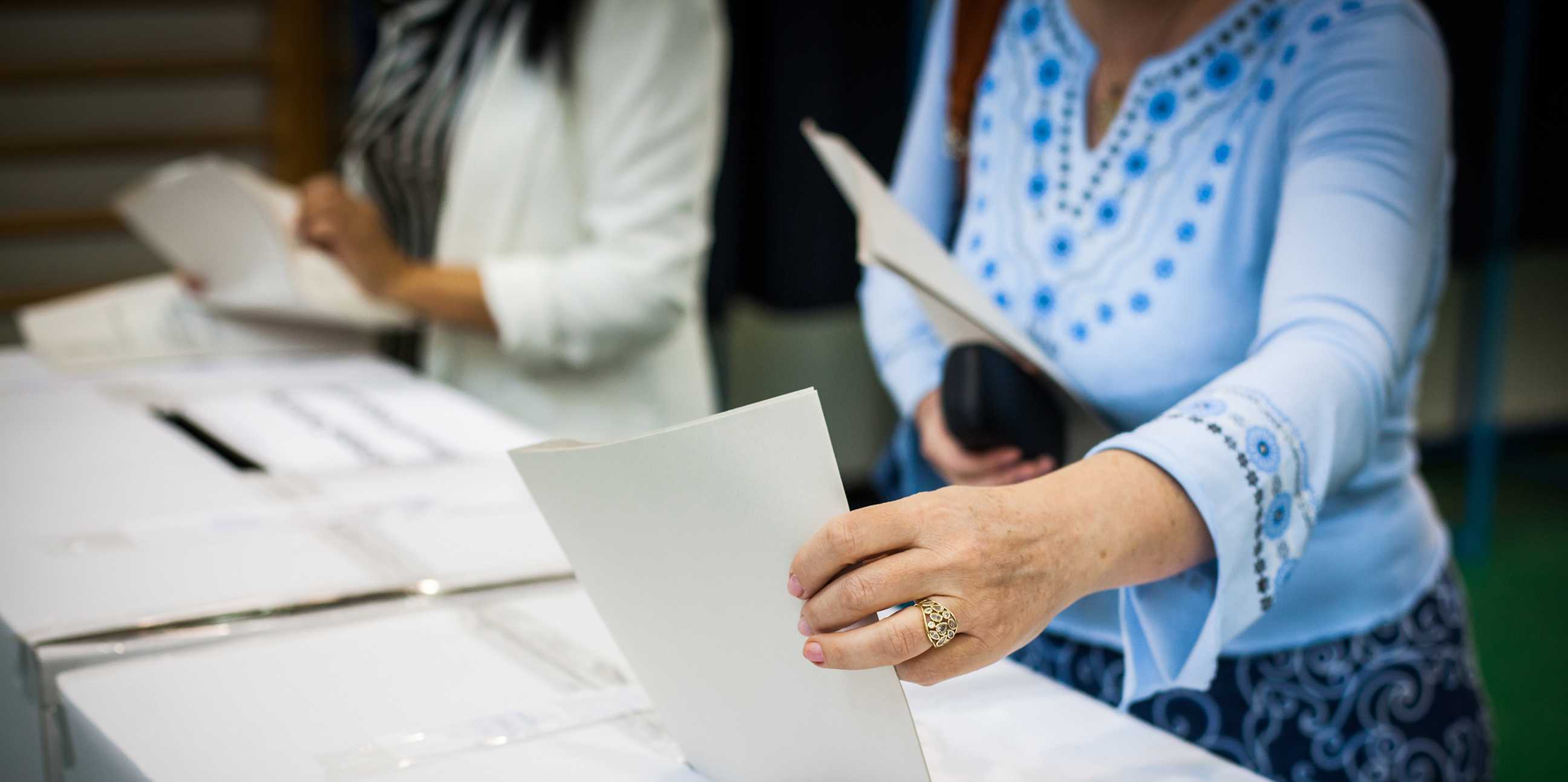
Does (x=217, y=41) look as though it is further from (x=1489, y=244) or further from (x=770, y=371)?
(x=1489, y=244)

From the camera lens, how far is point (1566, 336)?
4.09 metres

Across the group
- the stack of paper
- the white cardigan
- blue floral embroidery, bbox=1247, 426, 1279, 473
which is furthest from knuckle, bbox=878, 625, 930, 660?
the white cardigan

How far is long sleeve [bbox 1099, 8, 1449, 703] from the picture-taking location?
2.36ft

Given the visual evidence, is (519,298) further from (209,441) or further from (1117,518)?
(1117,518)

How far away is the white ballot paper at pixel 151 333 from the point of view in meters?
1.74

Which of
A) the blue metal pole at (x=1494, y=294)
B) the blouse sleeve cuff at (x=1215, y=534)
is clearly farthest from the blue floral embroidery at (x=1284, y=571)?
the blue metal pole at (x=1494, y=294)

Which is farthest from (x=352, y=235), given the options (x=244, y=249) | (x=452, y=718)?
(x=452, y=718)

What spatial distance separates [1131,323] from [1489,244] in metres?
2.63

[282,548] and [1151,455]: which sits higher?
[1151,455]

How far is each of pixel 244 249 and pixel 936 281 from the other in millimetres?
1161

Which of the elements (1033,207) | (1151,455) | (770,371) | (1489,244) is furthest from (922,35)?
(1151,455)

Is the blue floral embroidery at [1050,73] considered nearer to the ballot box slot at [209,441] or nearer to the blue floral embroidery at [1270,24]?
the blue floral embroidery at [1270,24]

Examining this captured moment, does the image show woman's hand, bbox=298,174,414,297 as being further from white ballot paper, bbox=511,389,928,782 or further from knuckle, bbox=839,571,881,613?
knuckle, bbox=839,571,881,613

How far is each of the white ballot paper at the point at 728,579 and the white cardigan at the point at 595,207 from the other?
95cm
